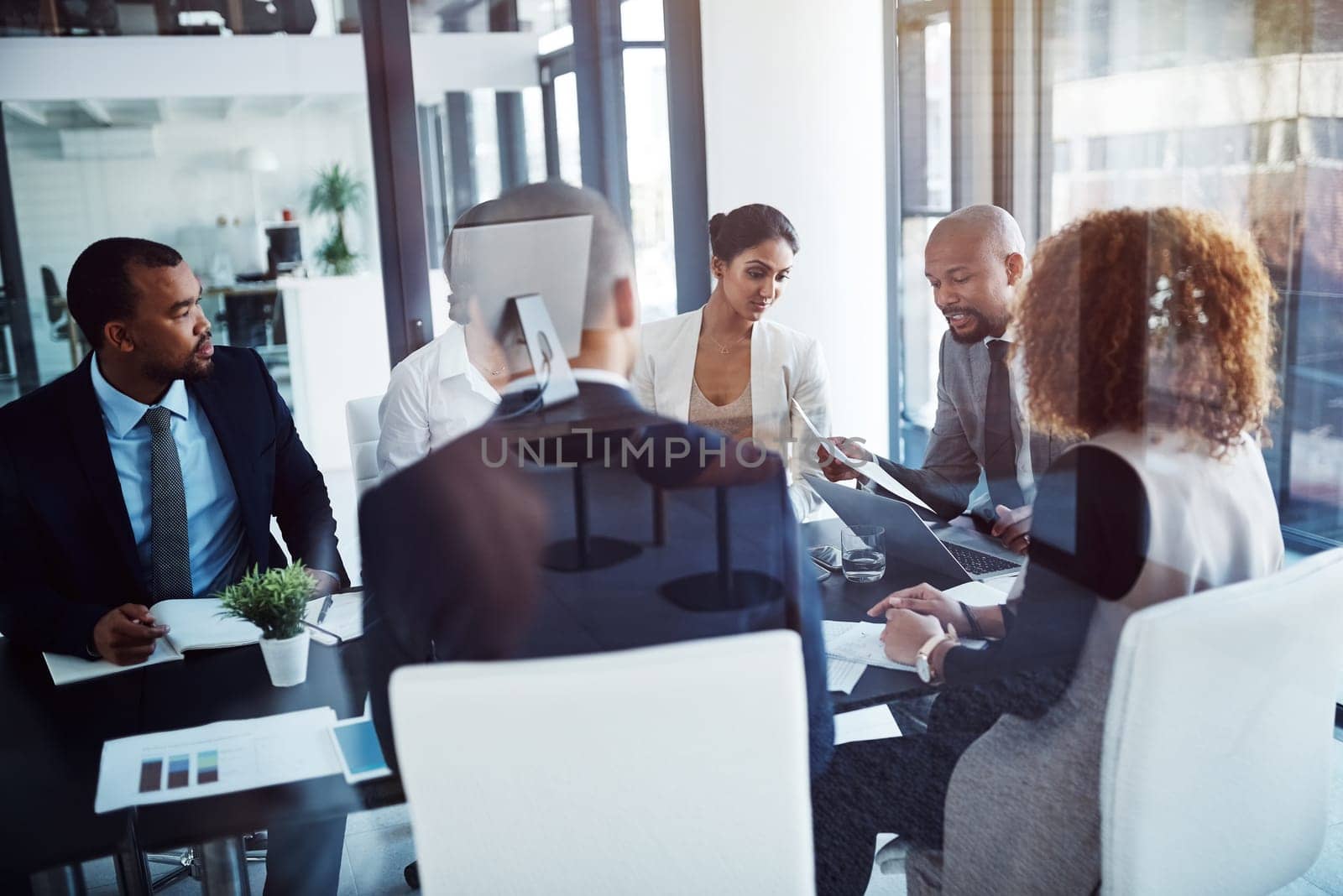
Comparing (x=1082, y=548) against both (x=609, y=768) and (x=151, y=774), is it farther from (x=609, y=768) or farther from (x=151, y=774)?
(x=151, y=774)

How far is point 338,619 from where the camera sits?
1.75 meters

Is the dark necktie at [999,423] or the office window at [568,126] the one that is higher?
the office window at [568,126]

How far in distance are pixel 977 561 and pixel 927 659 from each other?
467mm

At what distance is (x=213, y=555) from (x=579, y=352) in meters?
0.90

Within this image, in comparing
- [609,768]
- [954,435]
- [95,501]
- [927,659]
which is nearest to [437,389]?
[95,501]

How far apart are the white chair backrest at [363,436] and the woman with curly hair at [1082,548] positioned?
1250mm

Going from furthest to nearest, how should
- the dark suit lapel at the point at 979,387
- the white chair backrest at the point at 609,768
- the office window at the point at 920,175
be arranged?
the office window at the point at 920,175
the dark suit lapel at the point at 979,387
the white chair backrest at the point at 609,768

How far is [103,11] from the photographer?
7.90 ft

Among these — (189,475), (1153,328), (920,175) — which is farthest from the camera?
(920,175)

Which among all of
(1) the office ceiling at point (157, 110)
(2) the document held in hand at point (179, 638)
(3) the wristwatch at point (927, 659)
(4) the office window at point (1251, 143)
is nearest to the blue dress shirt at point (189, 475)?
(2) the document held in hand at point (179, 638)

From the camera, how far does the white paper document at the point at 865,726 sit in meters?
1.49

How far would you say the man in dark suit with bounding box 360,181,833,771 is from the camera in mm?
1305

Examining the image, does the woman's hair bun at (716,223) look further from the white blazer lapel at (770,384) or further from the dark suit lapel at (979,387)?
the dark suit lapel at (979,387)

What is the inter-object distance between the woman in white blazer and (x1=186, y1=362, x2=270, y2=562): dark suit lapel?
0.76 m
